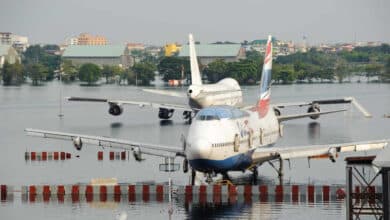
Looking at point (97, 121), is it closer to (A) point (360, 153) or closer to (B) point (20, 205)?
(A) point (360, 153)

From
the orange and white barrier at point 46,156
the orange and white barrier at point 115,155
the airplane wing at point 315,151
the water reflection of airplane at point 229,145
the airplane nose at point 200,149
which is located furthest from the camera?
the orange and white barrier at point 46,156

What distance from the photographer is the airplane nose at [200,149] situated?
242 ft

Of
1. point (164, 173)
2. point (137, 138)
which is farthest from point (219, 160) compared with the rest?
point (137, 138)

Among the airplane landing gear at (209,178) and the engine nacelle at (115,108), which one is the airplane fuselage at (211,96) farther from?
the airplane landing gear at (209,178)

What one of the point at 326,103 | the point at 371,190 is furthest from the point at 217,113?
the point at 326,103

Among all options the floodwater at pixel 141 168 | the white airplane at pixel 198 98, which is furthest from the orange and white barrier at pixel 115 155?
the white airplane at pixel 198 98

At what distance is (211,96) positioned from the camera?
14875 centimetres

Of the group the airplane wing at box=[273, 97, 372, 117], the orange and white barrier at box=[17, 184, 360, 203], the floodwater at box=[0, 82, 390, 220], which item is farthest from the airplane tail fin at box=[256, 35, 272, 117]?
the airplane wing at box=[273, 97, 372, 117]

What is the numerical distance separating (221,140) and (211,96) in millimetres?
73517

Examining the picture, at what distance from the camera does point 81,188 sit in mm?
78188

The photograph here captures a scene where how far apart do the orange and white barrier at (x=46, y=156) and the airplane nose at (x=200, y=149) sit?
32.9 metres

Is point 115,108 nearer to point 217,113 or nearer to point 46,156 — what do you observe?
point 46,156

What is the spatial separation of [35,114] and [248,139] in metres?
117

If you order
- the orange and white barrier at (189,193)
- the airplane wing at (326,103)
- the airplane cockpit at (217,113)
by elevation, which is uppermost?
the airplane wing at (326,103)
